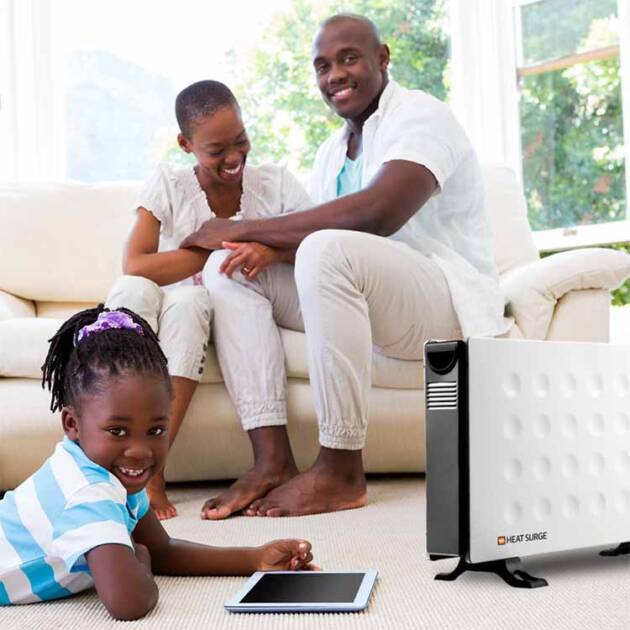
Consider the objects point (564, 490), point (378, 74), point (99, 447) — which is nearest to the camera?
point (99, 447)

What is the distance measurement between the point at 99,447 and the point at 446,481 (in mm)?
403

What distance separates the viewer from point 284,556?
1348mm

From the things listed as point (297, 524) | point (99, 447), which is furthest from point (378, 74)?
point (99, 447)

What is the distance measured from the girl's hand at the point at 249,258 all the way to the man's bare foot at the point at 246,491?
0.40 meters

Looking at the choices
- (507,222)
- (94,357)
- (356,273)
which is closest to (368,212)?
(356,273)

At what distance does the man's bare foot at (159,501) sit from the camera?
6.45 feet

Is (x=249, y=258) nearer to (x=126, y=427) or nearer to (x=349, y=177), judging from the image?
(x=349, y=177)

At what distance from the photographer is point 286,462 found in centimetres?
211

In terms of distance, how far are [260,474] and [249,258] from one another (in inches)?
17.0

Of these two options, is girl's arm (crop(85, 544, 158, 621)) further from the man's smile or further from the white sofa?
the man's smile

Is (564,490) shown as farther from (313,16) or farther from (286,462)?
(313,16)

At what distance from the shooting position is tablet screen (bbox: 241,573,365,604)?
1208mm

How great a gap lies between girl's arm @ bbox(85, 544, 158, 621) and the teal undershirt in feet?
4.56

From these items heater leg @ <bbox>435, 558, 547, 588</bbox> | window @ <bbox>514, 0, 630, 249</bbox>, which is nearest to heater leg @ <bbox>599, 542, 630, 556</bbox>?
heater leg @ <bbox>435, 558, 547, 588</bbox>
